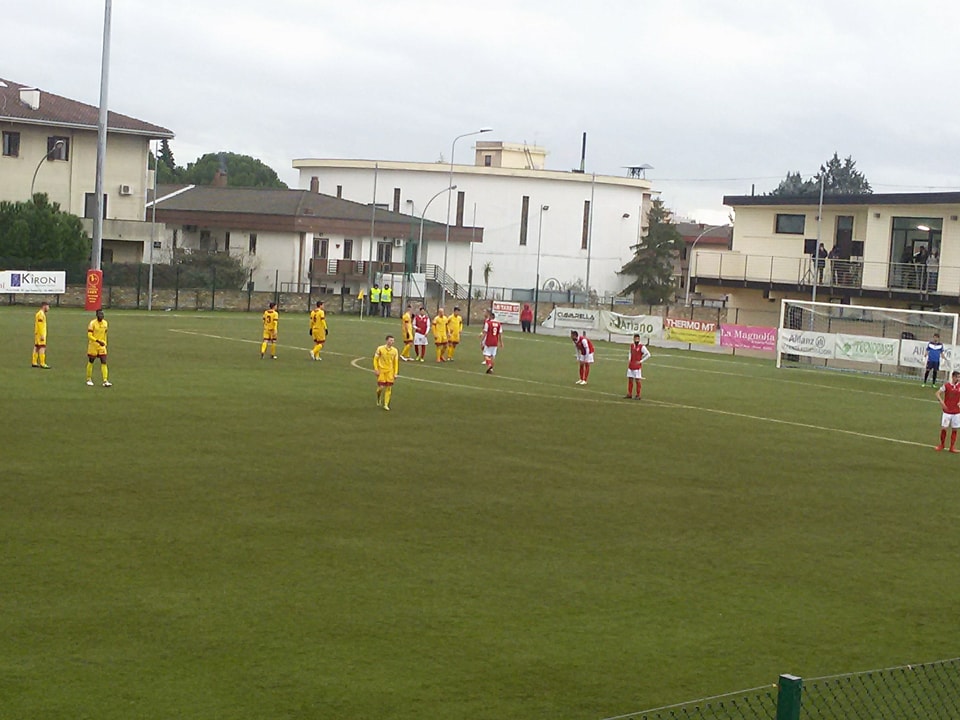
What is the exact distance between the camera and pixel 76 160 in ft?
234

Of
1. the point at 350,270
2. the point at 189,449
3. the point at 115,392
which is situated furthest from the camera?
the point at 350,270

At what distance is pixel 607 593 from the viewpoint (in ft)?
43.8

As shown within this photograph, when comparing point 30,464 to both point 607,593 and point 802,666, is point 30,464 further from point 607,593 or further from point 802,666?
point 802,666

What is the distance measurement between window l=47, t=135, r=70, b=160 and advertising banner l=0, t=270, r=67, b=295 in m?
11.0

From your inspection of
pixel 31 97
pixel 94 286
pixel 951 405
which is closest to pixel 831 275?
pixel 94 286

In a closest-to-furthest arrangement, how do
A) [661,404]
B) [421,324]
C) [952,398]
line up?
[952,398] → [661,404] → [421,324]

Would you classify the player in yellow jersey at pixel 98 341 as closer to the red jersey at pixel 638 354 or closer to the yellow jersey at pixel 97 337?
the yellow jersey at pixel 97 337

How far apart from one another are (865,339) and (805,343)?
A: 2.45 m

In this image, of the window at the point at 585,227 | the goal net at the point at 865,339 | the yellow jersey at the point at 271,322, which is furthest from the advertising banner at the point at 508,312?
the window at the point at 585,227

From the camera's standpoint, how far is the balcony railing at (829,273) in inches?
2267

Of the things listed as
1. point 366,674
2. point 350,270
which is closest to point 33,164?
point 350,270

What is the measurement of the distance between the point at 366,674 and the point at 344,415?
54.6ft

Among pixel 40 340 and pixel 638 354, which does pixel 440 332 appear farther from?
pixel 40 340

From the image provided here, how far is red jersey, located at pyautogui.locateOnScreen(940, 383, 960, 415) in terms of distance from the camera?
25516mm
